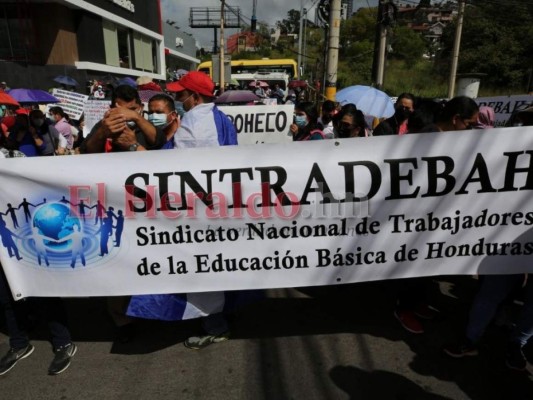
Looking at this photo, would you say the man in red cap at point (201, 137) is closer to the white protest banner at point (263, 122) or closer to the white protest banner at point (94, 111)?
the white protest banner at point (263, 122)

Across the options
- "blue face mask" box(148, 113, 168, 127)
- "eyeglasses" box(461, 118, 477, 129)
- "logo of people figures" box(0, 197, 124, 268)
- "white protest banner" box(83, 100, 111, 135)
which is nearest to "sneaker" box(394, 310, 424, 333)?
"eyeglasses" box(461, 118, 477, 129)

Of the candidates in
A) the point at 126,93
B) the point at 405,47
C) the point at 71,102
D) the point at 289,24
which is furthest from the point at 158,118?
the point at 289,24

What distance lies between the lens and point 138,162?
2.38 m

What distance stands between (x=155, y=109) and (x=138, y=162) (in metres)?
1.31

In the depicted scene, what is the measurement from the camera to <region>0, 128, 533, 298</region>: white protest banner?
2.40 meters

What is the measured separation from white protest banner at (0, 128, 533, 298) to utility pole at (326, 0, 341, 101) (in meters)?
6.60

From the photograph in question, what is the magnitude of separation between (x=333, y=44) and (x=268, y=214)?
753cm

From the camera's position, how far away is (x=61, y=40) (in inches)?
666

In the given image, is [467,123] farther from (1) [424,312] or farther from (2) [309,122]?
(2) [309,122]

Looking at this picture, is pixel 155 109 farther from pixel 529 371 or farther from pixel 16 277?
pixel 529 371

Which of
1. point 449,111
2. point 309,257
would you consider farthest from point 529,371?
point 449,111

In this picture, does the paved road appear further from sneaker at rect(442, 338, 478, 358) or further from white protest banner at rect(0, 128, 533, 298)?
white protest banner at rect(0, 128, 533, 298)

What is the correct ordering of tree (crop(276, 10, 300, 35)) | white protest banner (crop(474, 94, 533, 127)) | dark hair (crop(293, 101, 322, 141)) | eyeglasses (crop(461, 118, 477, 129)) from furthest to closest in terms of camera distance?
1. tree (crop(276, 10, 300, 35))
2. white protest banner (crop(474, 94, 533, 127))
3. dark hair (crop(293, 101, 322, 141))
4. eyeglasses (crop(461, 118, 477, 129))

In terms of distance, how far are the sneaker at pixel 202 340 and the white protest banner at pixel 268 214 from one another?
0.52m
